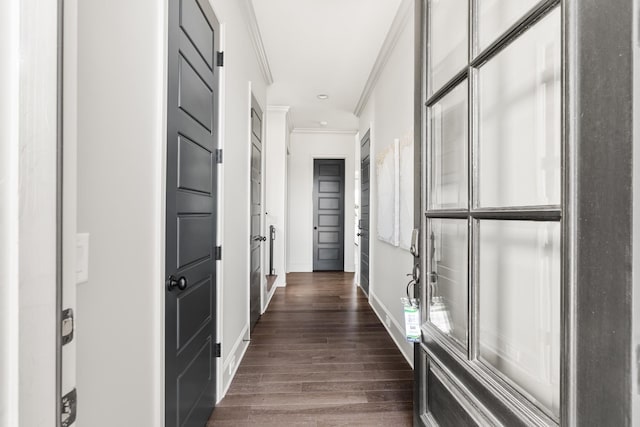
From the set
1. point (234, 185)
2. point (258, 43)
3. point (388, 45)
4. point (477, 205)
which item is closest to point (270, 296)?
point (234, 185)

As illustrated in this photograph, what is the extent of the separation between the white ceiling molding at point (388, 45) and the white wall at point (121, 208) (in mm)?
1889

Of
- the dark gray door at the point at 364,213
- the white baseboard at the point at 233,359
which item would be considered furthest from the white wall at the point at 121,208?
the dark gray door at the point at 364,213

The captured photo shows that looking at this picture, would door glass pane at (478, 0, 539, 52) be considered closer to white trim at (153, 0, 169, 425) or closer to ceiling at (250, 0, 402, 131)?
white trim at (153, 0, 169, 425)

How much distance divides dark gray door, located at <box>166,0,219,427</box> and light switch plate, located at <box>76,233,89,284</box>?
45 cm

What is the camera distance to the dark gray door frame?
476 mm

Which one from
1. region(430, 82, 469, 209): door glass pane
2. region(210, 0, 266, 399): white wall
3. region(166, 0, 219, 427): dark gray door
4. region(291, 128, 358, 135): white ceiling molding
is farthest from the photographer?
region(291, 128, 358, 135): white ceiling molding

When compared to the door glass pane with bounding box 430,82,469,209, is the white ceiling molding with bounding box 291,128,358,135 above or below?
above

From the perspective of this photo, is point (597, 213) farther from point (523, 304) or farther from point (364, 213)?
point (364, 213)

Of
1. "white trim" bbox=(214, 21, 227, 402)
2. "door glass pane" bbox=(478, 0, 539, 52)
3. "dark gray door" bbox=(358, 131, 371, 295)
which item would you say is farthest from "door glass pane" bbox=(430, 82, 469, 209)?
"dark gray door" bbox=(358, 131, 371, 295)

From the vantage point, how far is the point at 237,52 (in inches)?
90.0

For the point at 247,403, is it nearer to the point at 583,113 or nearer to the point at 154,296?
the point at 154,296

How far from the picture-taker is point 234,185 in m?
2.25

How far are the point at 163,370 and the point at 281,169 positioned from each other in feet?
12.1

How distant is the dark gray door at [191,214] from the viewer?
4.08ft
